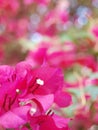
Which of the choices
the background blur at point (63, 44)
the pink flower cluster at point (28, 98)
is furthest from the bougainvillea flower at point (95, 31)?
the pink flower cluster at point (28, 98)

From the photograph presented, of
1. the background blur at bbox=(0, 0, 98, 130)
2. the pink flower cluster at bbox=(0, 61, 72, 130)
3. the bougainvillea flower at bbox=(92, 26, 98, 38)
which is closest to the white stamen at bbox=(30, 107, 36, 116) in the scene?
the pink flower cluster at bbox=(0, 61, 72, 130)

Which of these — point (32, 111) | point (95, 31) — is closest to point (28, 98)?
point (32, 111)

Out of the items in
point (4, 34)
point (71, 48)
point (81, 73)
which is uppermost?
point (4, 34)

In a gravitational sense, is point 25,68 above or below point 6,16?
below

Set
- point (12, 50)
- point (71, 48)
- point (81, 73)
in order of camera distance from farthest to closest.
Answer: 1. point (12, 50)
2. point (71, 48)
3. point (81, 73)

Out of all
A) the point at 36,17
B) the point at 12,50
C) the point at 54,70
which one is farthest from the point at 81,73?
the point at 36,17

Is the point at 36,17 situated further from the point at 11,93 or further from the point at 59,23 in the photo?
the point at 11,93

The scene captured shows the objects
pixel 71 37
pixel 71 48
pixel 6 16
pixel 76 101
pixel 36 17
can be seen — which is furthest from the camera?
pixel 36 17

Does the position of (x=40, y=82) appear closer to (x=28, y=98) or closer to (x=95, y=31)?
(x=28, y=98)
